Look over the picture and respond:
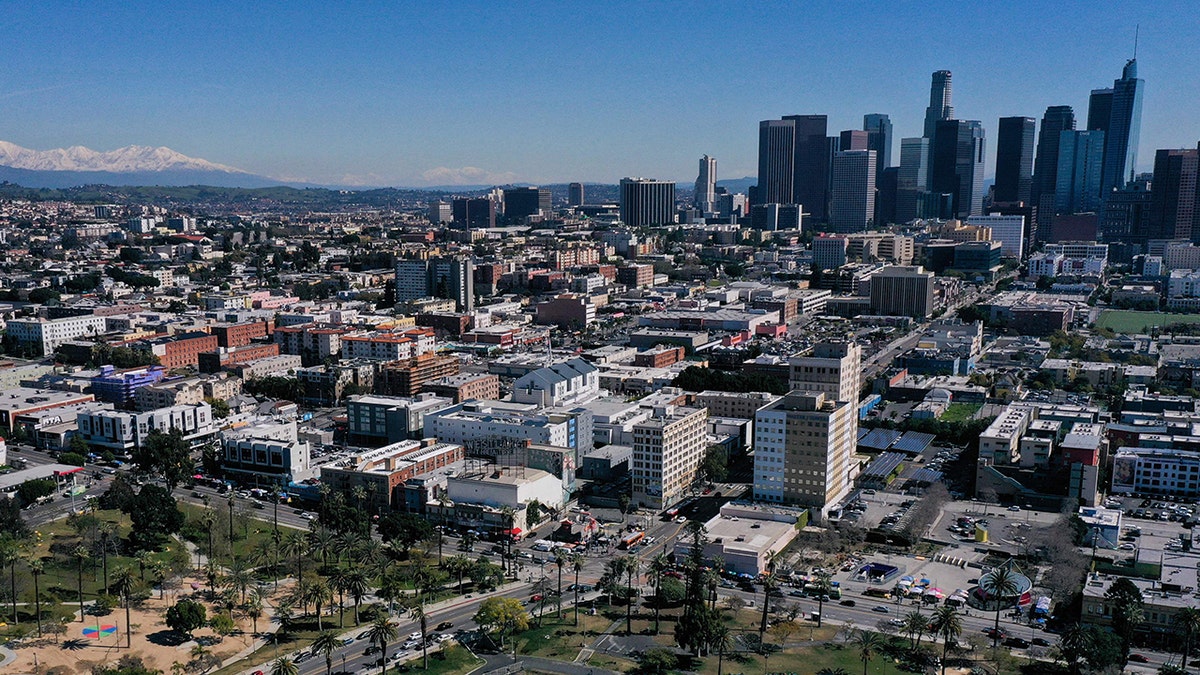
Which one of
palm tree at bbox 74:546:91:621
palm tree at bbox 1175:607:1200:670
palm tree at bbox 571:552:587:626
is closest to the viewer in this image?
palm tree at bbox 1175:607:1200:670

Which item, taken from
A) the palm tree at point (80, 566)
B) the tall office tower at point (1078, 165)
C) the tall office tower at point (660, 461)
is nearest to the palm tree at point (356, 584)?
the palm tree at point (80, 566)

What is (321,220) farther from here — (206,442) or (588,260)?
(206,442)

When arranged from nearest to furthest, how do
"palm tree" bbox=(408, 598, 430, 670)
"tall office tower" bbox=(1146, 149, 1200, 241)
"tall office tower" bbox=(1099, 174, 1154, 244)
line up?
"palm tree" bbox=(408, 598, 430, 670) → "tall office tower" bbox=(1146, 149, 1200, 241) → "tall office tower" bbox=(1099, 174, 1154, 244)

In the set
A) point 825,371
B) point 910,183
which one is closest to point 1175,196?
point 910,183

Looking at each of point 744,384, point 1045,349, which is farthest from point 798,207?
point 744,384

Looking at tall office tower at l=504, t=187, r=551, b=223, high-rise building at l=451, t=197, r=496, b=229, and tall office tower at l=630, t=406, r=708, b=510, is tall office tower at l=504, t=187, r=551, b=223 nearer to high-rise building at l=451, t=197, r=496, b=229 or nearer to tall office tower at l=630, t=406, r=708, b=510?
high-rise building at l=451, t=197, r=496, b=229

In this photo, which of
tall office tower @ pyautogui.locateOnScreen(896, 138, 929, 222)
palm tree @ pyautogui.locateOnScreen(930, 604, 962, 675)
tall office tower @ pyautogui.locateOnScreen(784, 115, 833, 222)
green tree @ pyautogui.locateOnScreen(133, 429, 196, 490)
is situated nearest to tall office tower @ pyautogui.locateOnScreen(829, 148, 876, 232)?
tall office tower @ pyautogui.locateOnScreen(896, 138, 929, 222)

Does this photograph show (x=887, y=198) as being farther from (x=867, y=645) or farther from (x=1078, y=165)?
(x=867, y=645)
